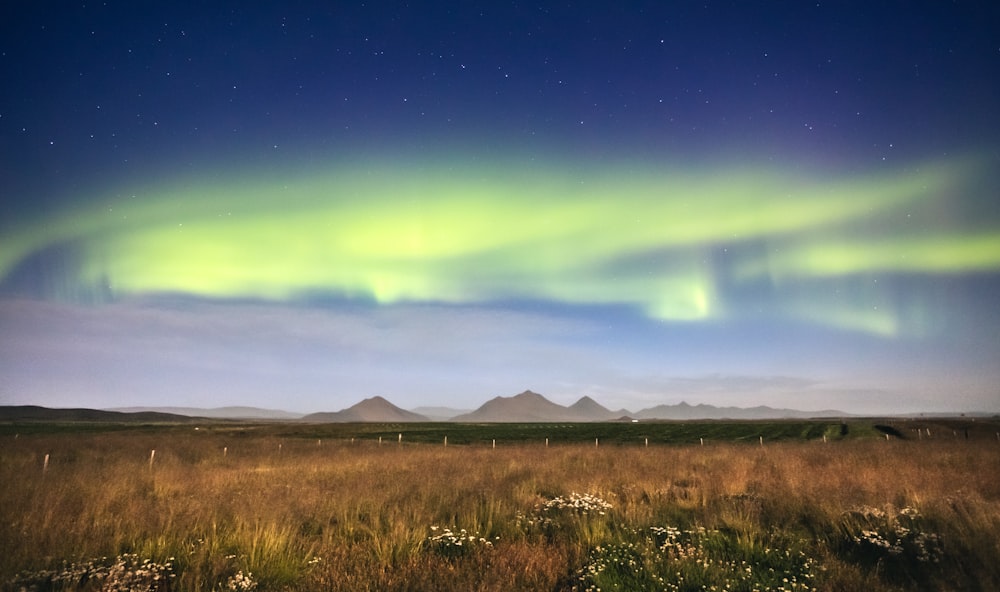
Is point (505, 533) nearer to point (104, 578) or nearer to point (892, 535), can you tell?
point (104, 578)

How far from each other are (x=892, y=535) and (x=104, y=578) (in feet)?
37.8

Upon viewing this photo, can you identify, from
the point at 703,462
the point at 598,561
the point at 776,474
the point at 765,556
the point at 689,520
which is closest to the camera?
the point at 598,561

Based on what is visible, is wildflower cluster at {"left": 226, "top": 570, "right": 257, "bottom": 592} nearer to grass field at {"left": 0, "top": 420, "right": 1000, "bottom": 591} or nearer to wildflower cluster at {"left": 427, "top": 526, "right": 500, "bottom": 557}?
grass field at {"left": 0, "top": 420, "right": 1000, "bottom": 591}

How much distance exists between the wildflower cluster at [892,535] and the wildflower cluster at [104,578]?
986 centimetres

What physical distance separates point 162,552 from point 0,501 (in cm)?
598

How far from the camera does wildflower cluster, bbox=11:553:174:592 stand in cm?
633

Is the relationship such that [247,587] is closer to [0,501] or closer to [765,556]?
[765,556]

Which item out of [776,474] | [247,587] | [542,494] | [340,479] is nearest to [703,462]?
[776,474]

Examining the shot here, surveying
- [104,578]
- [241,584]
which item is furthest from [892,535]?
[104,578]

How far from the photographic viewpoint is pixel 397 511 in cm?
1074

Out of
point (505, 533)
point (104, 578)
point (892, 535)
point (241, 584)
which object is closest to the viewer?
point (241, 584)

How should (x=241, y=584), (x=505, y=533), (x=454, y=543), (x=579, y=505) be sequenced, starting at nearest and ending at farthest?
(x=241, y=584) → (x=454, y=543) → (x=505, y=533) → (x=579, y=505)

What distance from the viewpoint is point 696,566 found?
22.6 ft

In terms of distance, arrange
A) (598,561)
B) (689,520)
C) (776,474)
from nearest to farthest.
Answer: (598,561) < (689,520) < (776,474)
